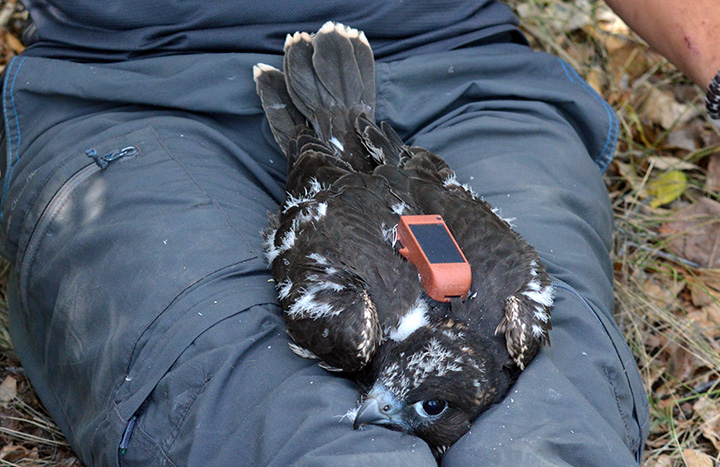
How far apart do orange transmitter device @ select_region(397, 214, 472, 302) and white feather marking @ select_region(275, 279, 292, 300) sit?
0.49 m

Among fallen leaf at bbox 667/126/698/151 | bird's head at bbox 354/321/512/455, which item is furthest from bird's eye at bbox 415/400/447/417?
fallen leaf at bbox 667/126/698/151

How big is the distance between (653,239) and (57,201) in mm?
3770

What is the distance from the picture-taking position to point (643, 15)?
3.66m

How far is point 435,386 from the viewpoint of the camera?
105 inches

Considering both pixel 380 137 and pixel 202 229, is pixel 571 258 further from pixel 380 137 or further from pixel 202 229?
pixel 202 229

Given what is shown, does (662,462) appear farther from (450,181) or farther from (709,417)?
(450,181)

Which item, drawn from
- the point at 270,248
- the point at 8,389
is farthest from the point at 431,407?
the point at 8,389

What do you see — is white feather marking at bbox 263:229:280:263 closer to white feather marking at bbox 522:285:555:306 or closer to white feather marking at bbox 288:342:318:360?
white feather marking at bbox 288:342:318:360

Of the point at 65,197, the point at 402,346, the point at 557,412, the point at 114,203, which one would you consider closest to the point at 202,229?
the point at 114,203

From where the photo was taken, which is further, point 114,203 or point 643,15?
point 643,15

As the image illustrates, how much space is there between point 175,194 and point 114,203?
276 millimetres

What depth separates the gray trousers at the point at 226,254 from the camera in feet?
8.27

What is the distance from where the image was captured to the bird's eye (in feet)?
8.77

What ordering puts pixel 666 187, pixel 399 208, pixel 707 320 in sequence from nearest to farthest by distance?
1. pixel 399 208
2. pixel 707 320
3. pixel 666 187
